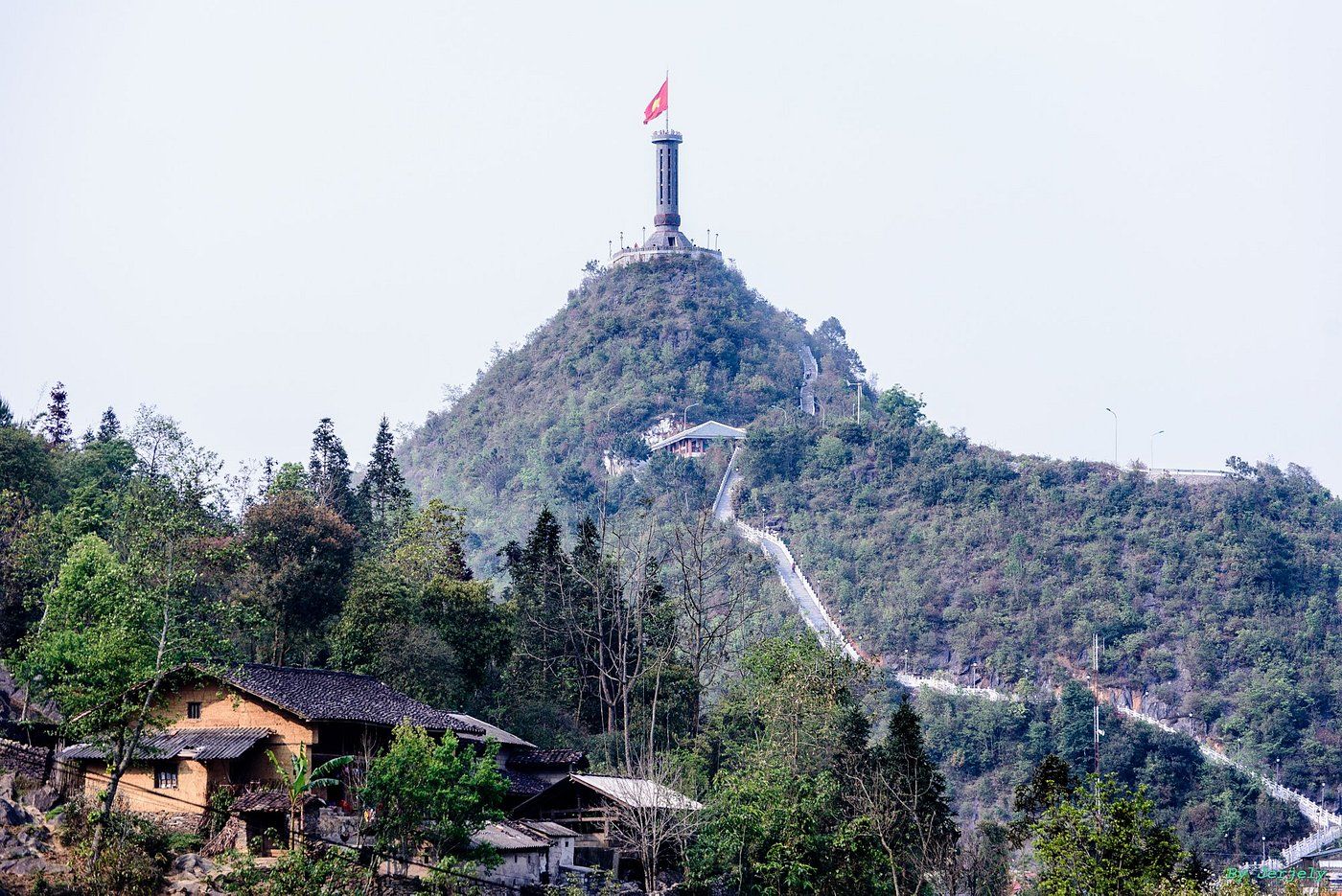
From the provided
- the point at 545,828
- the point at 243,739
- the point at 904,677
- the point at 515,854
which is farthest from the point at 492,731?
the point at 904,677

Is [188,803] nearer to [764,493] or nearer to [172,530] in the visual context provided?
[172,530]

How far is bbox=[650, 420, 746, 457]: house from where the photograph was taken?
439ft

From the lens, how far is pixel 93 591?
41250 millimetres

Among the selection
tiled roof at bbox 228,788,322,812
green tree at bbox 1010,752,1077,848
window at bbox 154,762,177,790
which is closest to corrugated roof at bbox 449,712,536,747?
tiled roof at bbox 228,788,322,812

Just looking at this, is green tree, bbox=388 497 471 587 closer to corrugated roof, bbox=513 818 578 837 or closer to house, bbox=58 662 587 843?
corrugated roof, bbox=513 818 578 837

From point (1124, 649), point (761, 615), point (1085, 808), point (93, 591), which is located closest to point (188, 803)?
point (93, 591)

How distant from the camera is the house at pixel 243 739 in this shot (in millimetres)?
38094

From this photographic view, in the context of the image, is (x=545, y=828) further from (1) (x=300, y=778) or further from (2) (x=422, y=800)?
(1) (x=300, y=778)

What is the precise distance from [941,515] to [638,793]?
78.8m

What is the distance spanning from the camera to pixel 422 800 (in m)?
36.2

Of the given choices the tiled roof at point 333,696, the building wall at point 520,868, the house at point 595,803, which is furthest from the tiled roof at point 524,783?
the building wall at point 520,868

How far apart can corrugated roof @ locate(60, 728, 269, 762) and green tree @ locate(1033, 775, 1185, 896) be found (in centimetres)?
1747

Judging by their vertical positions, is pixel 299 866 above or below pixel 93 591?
below

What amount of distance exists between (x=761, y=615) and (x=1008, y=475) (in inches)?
1158
